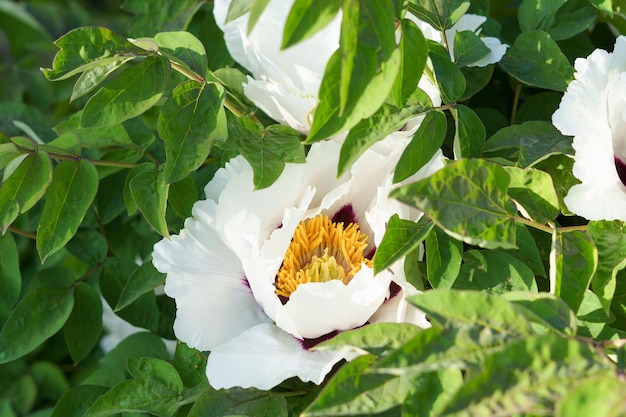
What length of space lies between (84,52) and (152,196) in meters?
0.09

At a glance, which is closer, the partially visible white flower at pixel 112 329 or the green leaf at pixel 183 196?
the green leaf at pixel 183 196

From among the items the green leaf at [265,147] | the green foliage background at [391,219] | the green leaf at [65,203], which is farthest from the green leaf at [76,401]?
the green leaf at [265,147]

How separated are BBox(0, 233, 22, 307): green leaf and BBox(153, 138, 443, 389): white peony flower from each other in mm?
161

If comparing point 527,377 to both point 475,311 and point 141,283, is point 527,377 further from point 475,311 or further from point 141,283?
point 141,283

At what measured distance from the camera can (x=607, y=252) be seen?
39 centimetres

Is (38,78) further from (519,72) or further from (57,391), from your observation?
(519,72)

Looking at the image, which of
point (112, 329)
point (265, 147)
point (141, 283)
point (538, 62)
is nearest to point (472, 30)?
point (538, 62)

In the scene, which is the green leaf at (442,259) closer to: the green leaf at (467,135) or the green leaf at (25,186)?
the green leaf at (467,135)

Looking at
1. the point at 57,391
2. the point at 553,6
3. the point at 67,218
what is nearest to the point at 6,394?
the point at 57,391

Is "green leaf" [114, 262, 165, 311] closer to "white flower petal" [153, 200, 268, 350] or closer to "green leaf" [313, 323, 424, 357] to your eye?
"white flower petal" [153, 200, 268, 350]

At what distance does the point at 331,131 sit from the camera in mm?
336

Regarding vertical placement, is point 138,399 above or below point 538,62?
below

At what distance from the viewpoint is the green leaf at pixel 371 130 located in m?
0.39

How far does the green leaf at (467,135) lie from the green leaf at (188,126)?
129 millimetres
